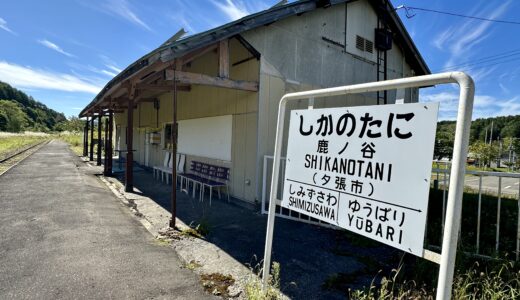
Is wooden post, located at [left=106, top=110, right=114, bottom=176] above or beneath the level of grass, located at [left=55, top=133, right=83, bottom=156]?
above

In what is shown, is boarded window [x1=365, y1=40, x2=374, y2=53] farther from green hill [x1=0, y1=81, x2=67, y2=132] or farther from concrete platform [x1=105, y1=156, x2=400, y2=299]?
green hill [x1=0, y1=81, x2=67, y2=132]

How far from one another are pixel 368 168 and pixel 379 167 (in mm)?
85

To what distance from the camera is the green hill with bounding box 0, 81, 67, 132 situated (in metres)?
68.2

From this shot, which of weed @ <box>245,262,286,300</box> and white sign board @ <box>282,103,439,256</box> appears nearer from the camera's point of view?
A: white sign board @ <box>282,103,439,256</box>

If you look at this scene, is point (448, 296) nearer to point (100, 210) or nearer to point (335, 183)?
point (335, 183)

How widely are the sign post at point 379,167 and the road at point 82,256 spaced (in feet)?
4.77

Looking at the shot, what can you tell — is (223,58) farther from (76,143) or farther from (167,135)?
(76,143)

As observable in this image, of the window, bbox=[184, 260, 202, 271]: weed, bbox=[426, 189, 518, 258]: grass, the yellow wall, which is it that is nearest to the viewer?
bbox=[184, 260, 202, 271]: weed

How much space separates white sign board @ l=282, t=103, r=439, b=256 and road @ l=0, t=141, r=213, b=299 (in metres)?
1.62

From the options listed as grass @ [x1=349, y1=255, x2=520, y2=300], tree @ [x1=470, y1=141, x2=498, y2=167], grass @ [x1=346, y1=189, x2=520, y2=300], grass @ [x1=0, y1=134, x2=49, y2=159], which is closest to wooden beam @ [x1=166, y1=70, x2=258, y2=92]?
grass @ [x1=346, y1=189, x2=520, y2=300]

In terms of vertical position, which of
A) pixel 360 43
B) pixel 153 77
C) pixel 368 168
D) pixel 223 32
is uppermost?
pixel 360 43

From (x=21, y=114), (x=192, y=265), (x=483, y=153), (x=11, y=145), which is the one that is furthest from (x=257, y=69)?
(x=21, y=114)

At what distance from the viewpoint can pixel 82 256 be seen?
12.2 feet

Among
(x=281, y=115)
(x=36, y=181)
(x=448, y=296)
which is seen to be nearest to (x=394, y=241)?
(x=448, y=296)
